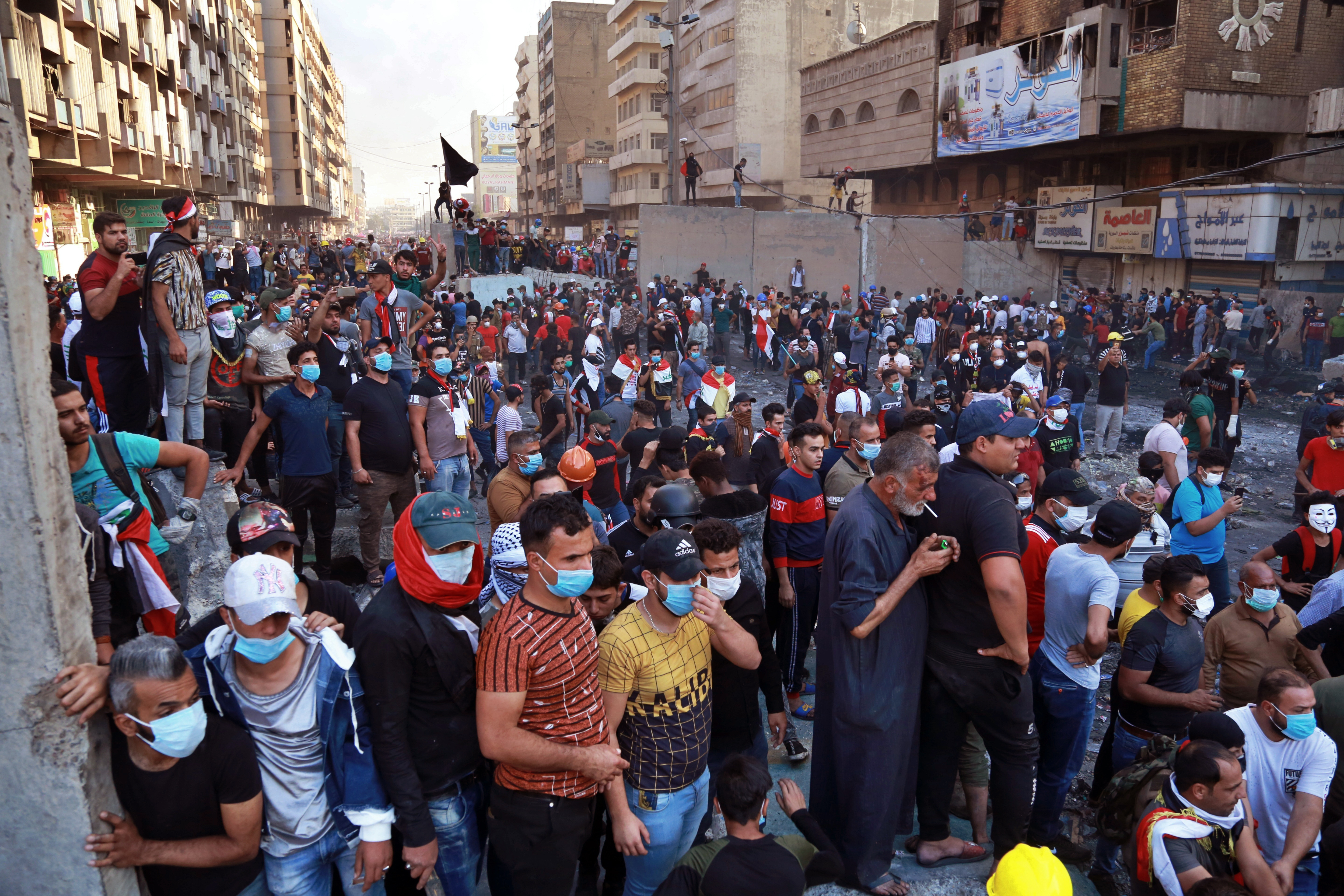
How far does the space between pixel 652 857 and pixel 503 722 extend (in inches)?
33.7

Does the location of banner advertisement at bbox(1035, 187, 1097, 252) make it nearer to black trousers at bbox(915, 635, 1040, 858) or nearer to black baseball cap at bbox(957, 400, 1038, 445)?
black baseball cap at bbox(957, 400, 1038, 445)

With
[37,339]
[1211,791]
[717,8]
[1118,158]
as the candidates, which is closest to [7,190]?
[37,339]

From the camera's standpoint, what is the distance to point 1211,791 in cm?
314

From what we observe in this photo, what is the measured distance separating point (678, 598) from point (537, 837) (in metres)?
0.86

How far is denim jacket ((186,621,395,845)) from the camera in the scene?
8.28ft

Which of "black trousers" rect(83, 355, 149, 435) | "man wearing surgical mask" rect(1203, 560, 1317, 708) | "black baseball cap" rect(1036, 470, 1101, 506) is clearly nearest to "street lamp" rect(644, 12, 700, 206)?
"black trousers" rect(83, 355, 149, 435)

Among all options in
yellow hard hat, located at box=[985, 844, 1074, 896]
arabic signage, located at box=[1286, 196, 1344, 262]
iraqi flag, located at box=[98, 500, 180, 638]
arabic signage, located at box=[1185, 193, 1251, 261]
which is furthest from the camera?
arabic signage, located at box=[1185, 193, 1251, 261]

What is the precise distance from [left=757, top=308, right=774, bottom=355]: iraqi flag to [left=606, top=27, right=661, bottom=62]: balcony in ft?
124

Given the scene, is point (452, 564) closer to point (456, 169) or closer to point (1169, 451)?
point (1169, 451)

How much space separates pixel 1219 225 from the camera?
923 inches

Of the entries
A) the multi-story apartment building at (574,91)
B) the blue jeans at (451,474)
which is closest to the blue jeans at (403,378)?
the blue jeans at (451,474)

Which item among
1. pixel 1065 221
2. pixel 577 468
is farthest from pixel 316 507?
pixel 1065 221

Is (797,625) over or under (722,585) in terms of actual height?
under

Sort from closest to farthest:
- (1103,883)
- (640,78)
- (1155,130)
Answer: (1103,883)
(1155,130)
(640,78)
